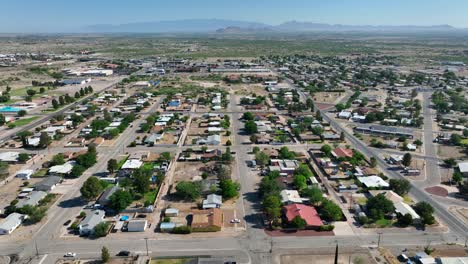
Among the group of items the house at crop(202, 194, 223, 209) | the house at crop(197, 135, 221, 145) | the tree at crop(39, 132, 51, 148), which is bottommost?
the house at crop(202, 194, 223, 209)

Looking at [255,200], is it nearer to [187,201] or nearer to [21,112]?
[187,201]

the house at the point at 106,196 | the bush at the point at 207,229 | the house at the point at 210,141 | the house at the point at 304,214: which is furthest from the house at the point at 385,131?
the house at the point at 106,196

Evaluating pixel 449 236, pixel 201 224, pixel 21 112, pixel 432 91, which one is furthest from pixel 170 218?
pixel 432 91

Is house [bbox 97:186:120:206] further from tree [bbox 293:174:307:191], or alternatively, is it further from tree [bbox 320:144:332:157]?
tree [bbox 320:144:332:157]

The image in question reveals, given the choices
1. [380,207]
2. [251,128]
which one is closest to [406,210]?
[380,207]

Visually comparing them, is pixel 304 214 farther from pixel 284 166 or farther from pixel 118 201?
pixel 118 201

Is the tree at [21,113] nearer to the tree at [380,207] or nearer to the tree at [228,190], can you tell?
the tree at [228,190]

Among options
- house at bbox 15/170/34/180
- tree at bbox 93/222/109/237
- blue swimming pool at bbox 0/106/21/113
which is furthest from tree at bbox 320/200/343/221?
blue swimming pool at bbox 0/106/21/113
